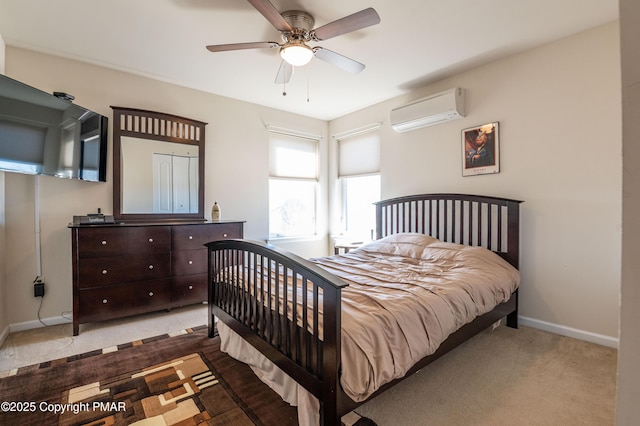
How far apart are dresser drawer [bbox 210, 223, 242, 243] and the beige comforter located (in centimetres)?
126

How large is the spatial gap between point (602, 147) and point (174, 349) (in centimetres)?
396

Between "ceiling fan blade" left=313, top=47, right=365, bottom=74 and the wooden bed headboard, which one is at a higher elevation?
"ceiling fan blade" left=313, top=47, right=365, bottom=74

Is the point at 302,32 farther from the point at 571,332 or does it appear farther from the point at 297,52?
the point at 571,332

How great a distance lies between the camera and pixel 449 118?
336cm

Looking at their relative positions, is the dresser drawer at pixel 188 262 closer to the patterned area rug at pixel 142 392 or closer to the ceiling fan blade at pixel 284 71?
the patterned area rug at pixel 142 392

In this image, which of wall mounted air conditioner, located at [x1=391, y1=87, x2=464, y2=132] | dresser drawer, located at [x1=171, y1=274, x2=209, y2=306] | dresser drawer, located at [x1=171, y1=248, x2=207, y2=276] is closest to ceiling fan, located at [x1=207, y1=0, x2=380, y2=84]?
wall mounted air conditioner, located at [x1=391, y1=87, x2=464, y2=132]

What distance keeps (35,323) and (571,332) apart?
5070 mm

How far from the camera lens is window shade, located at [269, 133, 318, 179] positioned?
4559 millimetres

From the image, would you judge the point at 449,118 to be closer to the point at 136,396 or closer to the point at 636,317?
the point at 636,317

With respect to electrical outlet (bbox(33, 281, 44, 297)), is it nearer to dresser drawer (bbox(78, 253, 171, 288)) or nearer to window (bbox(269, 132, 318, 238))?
dresser drawer (bbox(78, 253, 171, 288))

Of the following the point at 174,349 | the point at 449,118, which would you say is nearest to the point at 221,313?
the point at 174,349

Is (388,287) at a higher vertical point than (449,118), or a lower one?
lower

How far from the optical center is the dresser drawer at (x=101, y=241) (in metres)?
2.69

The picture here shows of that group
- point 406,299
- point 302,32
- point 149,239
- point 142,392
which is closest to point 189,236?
point 149,239
